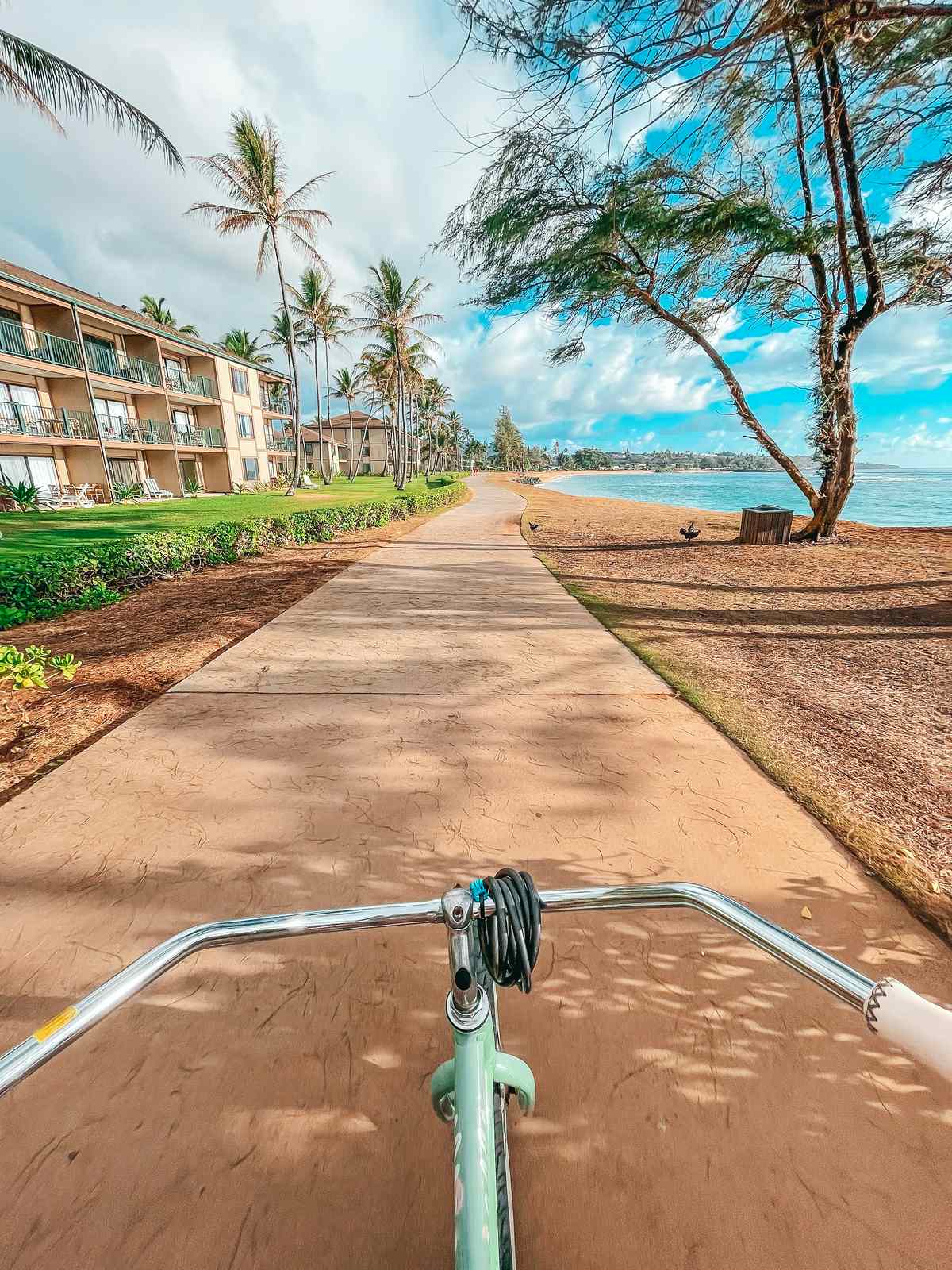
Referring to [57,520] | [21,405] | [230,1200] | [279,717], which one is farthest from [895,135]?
[21,405]

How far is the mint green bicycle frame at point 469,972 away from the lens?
3.01 feet

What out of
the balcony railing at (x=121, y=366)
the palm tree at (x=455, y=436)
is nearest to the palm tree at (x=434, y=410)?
the palm tree at (x=455, y=436)

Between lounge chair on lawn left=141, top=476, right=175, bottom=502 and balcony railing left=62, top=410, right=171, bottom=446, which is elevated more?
balcony railing left=62, top=410, right=171, bottom=446

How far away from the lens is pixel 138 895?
236cm

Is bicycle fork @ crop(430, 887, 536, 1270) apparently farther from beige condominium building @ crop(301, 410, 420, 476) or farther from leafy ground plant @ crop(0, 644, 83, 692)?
beige condominium building @ crop(301, 410, 420, 476)

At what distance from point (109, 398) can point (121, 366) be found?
1745mm

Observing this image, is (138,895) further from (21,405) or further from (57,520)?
(21,405)

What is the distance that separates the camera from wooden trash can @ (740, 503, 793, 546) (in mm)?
12648

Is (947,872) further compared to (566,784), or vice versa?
(566,784)

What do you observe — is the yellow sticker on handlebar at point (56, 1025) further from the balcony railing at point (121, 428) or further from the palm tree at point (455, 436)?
the palm tree at point (455, 436)

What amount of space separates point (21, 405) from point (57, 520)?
665 cm

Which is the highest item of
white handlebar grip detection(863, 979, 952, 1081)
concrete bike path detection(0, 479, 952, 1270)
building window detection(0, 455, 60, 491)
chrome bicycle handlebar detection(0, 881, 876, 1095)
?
building window detection(0, 455, 60, 491)

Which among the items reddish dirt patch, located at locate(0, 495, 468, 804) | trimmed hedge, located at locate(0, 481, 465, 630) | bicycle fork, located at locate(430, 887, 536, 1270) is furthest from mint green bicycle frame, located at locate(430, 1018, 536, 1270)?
trimmed hedge, located at locate(0, 481, 465, 630)

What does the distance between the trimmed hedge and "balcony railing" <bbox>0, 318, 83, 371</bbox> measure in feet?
46.1
